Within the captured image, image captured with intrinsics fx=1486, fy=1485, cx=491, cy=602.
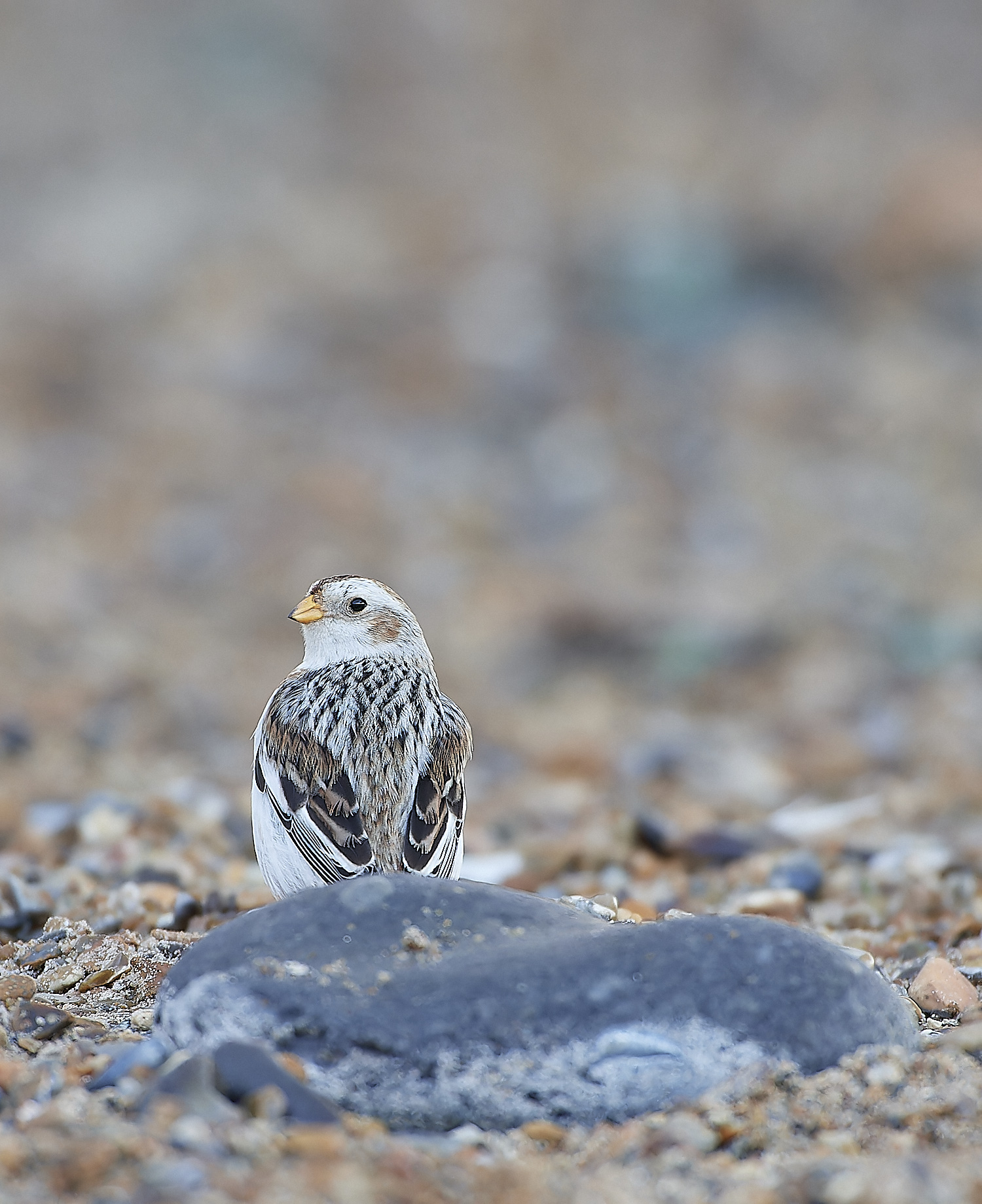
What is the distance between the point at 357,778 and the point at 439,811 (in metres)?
0.26

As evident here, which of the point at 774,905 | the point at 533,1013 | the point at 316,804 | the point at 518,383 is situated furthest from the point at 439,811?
the point at 518,383

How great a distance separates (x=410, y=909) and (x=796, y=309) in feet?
42.1

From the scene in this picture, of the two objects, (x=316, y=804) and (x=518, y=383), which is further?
(x=518, y=383)

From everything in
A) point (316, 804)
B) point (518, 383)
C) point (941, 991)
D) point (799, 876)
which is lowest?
point (941, 991)

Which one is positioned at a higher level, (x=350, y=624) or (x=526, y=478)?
(x=526, y=478)

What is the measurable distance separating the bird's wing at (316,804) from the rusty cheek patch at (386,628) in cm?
72

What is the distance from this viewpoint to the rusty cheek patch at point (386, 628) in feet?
16.9

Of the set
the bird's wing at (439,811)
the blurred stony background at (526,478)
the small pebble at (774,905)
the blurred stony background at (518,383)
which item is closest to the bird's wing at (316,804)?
the bird's wing at (439,811)

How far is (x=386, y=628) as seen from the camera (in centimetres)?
517

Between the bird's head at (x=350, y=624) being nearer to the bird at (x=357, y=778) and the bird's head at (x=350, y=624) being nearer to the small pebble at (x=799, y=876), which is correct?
the bird at (x=357, y=778)

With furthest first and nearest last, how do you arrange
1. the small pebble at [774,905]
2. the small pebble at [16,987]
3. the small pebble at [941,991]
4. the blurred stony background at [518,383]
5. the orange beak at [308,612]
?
the blurred stony background at [518,383]
the small pebble at [774,905]
the orange beak at [308,612]
the small pebble at [941,991]
the small pebble at [16,987]

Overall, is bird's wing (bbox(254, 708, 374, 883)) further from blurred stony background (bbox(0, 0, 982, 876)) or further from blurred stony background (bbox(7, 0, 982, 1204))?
blurred stony background (bbox(0, 0, 982, 876))

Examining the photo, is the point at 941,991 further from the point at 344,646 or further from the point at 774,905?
the point at 344,646

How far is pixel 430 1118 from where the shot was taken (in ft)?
10.3
